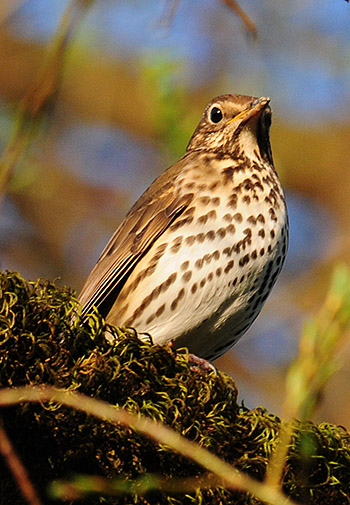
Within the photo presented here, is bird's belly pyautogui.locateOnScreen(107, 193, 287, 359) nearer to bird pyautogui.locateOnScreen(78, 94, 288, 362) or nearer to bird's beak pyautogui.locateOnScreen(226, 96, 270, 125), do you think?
bird pyautogui.locateOnScreen(78, 94, 288, 362)

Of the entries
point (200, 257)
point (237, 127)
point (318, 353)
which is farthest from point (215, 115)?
point (318, 353)

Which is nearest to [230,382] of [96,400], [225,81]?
[96,400]

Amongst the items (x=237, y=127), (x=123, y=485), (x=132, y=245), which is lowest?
(x=123, y=485)

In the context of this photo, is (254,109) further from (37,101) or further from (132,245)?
(37,101)

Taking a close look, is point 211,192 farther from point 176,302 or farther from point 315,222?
point 315,222

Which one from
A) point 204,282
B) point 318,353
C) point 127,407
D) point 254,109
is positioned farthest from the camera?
point 254,109

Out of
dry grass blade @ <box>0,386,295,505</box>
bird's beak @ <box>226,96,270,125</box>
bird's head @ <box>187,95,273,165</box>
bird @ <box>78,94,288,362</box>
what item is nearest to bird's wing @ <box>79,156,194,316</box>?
bird @ <box>78,94,288,362</box>
